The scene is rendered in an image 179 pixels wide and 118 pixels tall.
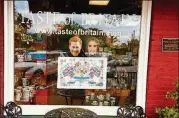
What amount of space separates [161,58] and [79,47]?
1345 mm

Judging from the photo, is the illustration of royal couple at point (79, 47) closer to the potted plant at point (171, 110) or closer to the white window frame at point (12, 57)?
the white window frame at point (12, 57)

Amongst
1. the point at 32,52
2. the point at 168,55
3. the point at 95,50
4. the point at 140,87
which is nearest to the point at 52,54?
the point at 32,52

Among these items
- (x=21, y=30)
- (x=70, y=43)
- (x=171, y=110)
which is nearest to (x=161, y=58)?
(x=171, y=110)

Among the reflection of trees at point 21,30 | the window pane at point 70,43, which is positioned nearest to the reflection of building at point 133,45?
the window pane at point 70,43

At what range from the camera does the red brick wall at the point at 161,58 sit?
4.30 m

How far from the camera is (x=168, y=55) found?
4383mm

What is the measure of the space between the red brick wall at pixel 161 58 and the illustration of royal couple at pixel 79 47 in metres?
0.96

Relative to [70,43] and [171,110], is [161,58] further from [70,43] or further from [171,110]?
[70,43]

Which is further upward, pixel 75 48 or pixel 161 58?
pixel 75 48

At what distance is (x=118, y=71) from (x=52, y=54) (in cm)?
114

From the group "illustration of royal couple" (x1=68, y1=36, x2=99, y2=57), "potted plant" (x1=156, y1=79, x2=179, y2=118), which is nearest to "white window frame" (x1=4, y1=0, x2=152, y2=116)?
"potted plant" (x1=156, y1=79, x2=179, y2=118)

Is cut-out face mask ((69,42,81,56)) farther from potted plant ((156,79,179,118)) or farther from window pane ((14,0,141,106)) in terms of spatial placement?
potted plant ((156,79,179,118))

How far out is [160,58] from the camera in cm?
439

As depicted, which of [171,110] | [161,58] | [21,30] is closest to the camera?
[171,110]
